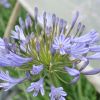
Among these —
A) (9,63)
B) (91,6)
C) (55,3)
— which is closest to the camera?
(9,63)

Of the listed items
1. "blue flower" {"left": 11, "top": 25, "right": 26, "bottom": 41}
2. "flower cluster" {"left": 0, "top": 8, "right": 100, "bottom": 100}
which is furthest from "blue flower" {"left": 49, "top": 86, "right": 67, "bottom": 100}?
"blue flower" {"left": 11, "top": 25, "right": 26, "bottom": 41}

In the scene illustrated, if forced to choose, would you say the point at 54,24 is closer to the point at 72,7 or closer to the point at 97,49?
the point at 97,49

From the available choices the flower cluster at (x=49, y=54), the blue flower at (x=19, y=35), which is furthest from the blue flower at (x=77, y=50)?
the blue flower at (x=19, y=35)

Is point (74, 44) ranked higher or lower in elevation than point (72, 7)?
lower

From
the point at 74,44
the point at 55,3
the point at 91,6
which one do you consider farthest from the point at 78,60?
the point at 55,3

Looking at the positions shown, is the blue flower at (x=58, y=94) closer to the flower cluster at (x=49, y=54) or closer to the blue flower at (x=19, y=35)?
the flower cluster at (x=49, y=54)

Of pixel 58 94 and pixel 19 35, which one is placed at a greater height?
pixel 19 35

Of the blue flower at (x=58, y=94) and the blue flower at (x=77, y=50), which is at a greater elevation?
the blue flower at (x=77, y=50)
